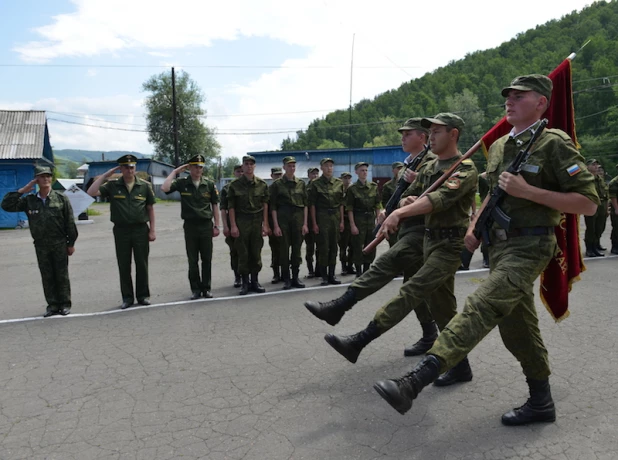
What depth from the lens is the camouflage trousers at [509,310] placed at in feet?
8.95

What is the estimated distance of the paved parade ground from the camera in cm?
286

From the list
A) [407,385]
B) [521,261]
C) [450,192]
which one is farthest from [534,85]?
[407,385]

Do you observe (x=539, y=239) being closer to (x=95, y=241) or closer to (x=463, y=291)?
(x=463, y=291)

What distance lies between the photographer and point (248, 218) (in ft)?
23.8

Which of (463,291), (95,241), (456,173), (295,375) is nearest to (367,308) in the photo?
(463,291)

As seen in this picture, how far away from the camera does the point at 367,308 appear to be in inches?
235

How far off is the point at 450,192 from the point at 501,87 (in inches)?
2703

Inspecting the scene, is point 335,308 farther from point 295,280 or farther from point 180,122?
point 180,122

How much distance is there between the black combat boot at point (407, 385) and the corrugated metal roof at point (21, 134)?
21765 millimetres

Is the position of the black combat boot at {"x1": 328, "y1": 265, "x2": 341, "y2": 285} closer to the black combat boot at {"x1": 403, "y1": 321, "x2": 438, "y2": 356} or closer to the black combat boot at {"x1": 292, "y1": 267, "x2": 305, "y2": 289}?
the black combat boot at {"x1": 292, "y1": 267, "x2": 305, "y2": 289}

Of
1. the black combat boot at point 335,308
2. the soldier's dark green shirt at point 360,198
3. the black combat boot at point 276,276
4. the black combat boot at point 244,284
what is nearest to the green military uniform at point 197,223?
the black combat boot at point 244,284

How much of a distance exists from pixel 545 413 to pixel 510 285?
2.96ft

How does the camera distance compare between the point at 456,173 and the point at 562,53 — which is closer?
the point at 456,173

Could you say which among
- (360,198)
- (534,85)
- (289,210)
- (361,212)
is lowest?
(361,212)
